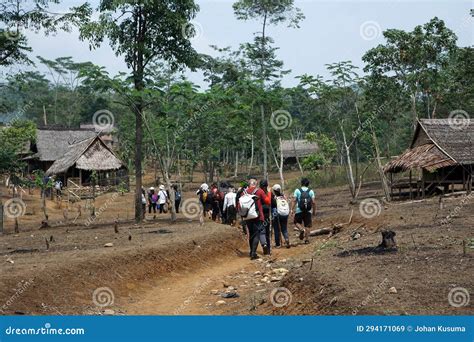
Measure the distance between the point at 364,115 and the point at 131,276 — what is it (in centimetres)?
2206

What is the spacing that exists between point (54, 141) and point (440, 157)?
1314 inches

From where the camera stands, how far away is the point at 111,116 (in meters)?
71.4

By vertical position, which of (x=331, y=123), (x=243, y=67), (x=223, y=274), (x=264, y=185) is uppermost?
(x=243, y=67)

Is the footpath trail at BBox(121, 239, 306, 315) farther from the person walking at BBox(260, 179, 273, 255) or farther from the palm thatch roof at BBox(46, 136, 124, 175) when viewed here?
the palm thatch roof at BBox(46, 136, 124, 175)

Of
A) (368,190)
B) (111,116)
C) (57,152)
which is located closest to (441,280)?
(368,190)

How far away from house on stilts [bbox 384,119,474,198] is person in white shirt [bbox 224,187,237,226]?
10.6 m

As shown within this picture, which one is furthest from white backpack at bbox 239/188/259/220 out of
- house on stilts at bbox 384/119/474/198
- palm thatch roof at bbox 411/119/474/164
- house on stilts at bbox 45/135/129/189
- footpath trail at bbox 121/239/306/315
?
house on stilts at bbox 45/135/129/189

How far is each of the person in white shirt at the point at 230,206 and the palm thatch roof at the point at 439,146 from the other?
10751 mm

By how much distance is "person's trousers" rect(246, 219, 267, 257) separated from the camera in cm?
1323

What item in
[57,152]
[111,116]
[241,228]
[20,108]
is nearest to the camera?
[241,228]

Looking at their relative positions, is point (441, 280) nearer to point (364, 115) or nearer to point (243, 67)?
point (364, 115)

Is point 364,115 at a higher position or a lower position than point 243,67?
lower

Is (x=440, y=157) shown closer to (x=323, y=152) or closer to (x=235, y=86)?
(x=235, y=86)

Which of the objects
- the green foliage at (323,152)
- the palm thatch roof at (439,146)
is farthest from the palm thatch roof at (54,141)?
the palm thatch roof at (439,146)
